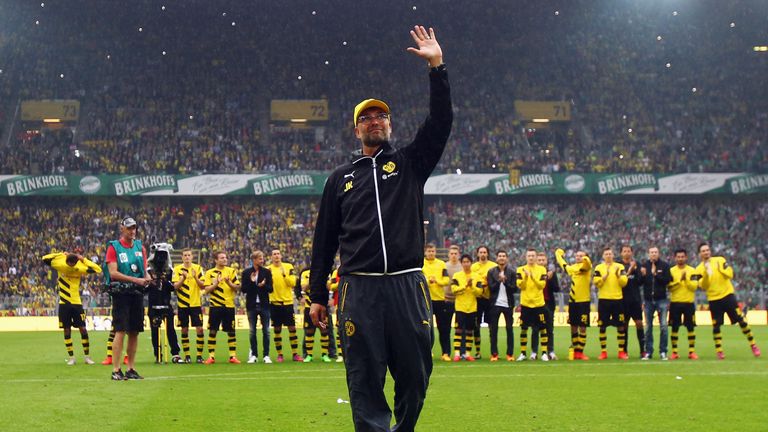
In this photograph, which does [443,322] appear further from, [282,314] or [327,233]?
[327,233]

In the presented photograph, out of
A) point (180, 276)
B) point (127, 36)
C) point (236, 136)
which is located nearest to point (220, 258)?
point (180, 276)

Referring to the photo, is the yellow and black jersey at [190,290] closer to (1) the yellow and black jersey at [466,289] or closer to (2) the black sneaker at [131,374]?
(1) the yellow and black jersey at [466,289]

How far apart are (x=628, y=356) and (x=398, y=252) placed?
15.8 metres

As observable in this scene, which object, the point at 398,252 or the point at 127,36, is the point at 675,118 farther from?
the point at 398,252

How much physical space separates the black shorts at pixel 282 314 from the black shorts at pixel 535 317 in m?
4.50

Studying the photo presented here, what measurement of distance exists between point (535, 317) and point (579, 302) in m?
0.97

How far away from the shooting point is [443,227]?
5112cm

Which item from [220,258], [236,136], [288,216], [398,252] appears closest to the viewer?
[398,252]

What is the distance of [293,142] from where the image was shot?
184 feet

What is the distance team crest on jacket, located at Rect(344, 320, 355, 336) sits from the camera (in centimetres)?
617

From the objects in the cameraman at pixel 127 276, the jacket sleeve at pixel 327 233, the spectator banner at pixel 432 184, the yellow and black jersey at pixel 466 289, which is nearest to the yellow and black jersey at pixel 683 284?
the yellow and black jersey at pixel 466 289

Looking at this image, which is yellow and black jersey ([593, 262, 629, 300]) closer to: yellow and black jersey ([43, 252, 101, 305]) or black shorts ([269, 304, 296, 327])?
black shorts ([269, 304, 296, 327])

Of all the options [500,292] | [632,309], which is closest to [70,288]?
[500,292]

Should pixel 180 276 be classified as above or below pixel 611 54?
below
